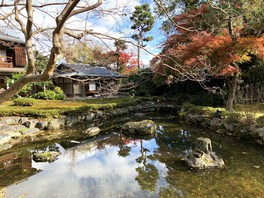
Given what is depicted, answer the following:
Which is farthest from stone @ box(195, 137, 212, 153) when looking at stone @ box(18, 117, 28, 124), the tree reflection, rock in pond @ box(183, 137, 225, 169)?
stone @ box(18, 117, 28, 124)

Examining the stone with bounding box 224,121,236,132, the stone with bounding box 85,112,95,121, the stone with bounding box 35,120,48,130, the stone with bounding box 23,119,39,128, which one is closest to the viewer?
the stone with bounding box 224,121,236,132

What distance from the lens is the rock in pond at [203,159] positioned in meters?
5.60

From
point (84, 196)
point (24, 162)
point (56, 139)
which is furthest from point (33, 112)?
point (84, 196)

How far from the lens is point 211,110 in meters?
10.2

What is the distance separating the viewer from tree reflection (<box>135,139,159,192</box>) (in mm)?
4785

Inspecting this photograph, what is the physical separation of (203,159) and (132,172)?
2.01 m

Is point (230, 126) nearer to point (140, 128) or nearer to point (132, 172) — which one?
point (140, 128)

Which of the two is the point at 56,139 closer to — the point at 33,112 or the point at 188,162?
the point at 33,112

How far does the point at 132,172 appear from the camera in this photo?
5.54 meters

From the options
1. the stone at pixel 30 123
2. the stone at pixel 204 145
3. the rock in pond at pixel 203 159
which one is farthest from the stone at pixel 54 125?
the stone at pixel 204 145

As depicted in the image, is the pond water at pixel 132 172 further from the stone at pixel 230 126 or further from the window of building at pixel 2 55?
the window of building at pixel 2 55

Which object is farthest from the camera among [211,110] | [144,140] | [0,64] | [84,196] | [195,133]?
[0,64]

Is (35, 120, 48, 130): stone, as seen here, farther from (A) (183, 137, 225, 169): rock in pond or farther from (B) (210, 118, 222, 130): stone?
(B) (210, 118, 222, 130): stone

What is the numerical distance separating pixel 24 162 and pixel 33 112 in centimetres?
496
